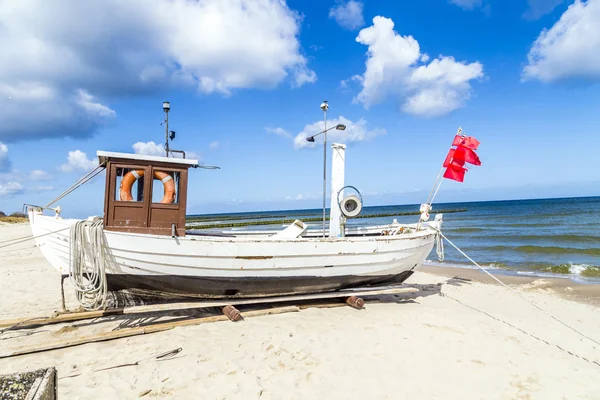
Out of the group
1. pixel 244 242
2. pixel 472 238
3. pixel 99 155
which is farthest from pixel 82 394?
pixel 472 238

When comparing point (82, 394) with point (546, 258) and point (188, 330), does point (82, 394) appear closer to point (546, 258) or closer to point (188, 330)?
point (188, 330)

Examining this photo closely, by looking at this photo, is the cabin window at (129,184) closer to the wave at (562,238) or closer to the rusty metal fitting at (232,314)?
the rusty metal fitting at (232,314)

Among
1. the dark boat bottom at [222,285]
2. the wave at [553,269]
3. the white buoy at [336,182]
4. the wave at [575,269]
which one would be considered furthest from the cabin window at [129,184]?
the wave at [575,269]

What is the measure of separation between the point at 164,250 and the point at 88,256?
4.16 feet

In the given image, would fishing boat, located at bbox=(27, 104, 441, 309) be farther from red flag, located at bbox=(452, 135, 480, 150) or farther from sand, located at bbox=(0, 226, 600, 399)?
red flag, located at bbox=(452, 135, 480, 150)

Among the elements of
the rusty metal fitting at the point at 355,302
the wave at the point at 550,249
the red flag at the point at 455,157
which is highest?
the red flag at the point at 455,157

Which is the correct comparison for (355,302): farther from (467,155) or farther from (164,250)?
(467,155)

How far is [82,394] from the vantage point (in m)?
4.21

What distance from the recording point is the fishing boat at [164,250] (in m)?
6.04

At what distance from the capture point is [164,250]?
6.09m

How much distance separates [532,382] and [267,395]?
3491 millimetres

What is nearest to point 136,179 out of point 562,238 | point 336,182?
point 336,182

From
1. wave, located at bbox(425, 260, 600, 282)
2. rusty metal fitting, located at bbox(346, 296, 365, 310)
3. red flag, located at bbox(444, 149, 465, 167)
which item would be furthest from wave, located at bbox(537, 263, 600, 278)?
rusty metal fitting, located at bbox(346, 296, 365, 310)

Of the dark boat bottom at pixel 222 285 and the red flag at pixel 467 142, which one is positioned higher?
the red flag at pixel 467 142
